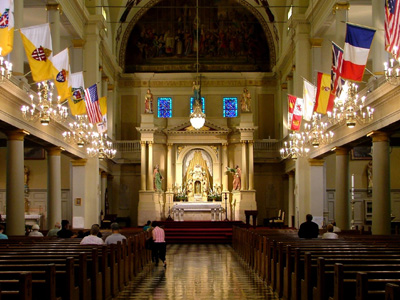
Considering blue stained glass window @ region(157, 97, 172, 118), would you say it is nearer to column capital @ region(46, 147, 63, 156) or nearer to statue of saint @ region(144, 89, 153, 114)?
statue of saint @ region(144, 89, 153, 114)

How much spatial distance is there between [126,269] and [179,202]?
21907mm

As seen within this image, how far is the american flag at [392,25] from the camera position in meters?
13.3

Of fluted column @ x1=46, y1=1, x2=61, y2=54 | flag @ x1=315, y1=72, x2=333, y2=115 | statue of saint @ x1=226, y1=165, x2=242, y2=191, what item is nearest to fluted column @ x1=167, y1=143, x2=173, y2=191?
statue of saint @ x1=226, y1=165, x2=242, y2=191

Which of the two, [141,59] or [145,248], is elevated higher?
[141,59]

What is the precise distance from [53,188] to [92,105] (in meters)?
3.81

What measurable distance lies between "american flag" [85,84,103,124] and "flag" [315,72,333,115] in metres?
8.26

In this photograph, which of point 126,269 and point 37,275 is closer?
point 37,275

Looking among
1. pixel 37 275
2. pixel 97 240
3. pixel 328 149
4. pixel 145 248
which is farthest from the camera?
pixel 328 149

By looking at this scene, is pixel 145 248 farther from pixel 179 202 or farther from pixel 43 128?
pixel 179 202

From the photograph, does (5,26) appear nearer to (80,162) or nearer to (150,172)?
(80,162)

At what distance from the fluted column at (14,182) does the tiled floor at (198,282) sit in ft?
15.6

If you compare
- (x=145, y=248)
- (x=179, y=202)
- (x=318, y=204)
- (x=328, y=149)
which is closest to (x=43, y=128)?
(x=145, y=248)

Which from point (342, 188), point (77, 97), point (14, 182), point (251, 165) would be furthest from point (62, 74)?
point (251, 165)

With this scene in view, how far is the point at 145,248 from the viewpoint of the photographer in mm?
18391
